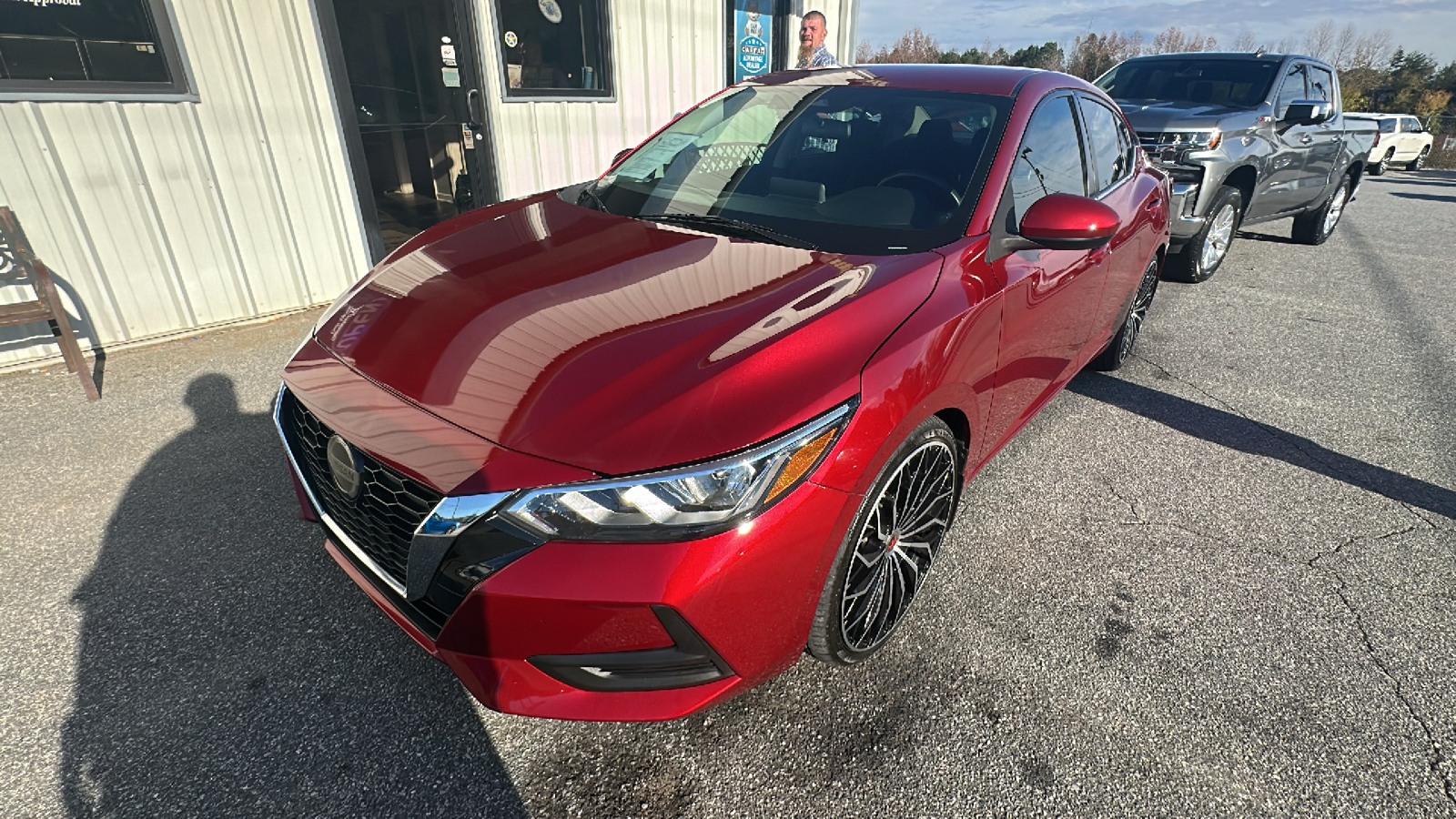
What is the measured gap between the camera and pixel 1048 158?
2.67m

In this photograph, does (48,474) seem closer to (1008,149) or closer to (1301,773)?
(1008,149)

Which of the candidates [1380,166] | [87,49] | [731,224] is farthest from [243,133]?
[1380,166]

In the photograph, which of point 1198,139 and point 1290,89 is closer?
point 1198,139

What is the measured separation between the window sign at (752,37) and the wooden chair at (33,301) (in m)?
5.88

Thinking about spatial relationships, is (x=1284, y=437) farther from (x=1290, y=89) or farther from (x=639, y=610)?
(x=1290, y=89)

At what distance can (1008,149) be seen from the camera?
2.37 m

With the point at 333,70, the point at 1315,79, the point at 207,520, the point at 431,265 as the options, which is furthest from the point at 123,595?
the point at 1315,79

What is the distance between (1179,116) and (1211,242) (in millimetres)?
1101

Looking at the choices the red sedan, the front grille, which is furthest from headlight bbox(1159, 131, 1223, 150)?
the front grille

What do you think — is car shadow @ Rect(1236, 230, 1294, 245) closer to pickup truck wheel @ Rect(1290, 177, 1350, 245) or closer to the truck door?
pickup truck wheel @ Rect(1290, 177, 1350, 245)

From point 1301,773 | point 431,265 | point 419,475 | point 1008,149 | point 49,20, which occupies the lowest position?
point 1301,773

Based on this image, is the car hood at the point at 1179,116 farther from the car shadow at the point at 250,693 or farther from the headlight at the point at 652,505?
the car shadow at the point at 250,693

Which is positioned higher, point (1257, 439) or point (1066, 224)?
point (1066, 224)

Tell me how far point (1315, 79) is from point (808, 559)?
27.9 ft
